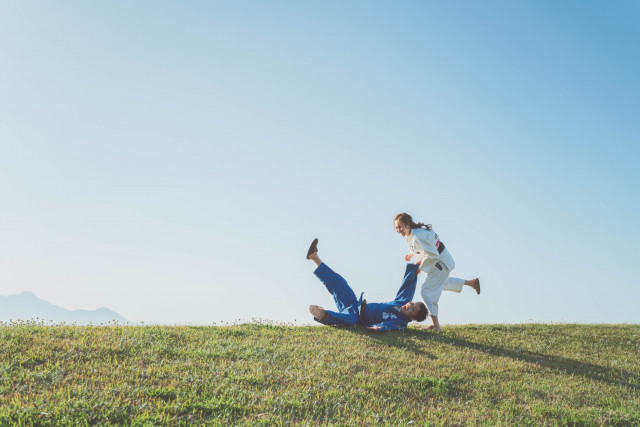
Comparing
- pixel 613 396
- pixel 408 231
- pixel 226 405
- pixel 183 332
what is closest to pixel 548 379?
pixel 613 396

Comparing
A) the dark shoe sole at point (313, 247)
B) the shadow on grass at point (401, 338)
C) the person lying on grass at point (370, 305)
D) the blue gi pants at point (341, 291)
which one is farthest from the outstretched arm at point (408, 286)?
the dark shoe sole at point (313, 247)

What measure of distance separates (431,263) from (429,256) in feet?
0.67

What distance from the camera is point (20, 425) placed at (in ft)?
17.0

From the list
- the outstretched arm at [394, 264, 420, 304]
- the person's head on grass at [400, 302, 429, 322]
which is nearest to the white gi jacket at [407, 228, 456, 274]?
the outstretched arm at [394, 264, 420, 304]

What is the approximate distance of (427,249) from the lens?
12266mm

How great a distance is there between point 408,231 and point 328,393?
644 cm

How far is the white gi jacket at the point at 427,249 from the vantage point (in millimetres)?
12281

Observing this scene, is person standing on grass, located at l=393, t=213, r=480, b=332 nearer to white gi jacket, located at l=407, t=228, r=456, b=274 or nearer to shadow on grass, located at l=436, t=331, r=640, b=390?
white gi jacket, located at l=407, t=228, r=456, b=274

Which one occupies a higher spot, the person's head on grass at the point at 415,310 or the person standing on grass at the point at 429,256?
the person standing on grass at the point at 429,256

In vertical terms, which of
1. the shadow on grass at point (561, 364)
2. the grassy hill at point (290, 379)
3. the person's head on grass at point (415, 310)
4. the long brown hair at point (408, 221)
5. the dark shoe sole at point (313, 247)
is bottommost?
the grassy hill at point (290, 379)

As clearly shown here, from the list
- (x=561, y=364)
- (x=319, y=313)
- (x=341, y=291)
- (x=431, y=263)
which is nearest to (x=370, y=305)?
(x=341, y=291)

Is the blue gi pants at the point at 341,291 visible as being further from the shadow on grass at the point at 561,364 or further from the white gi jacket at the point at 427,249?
the white gi jacket at the point at 427,249

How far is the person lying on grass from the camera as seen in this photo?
40.5ft

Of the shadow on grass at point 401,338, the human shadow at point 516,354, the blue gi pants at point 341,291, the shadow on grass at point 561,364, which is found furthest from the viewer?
the blue gi pants at point 341,291
